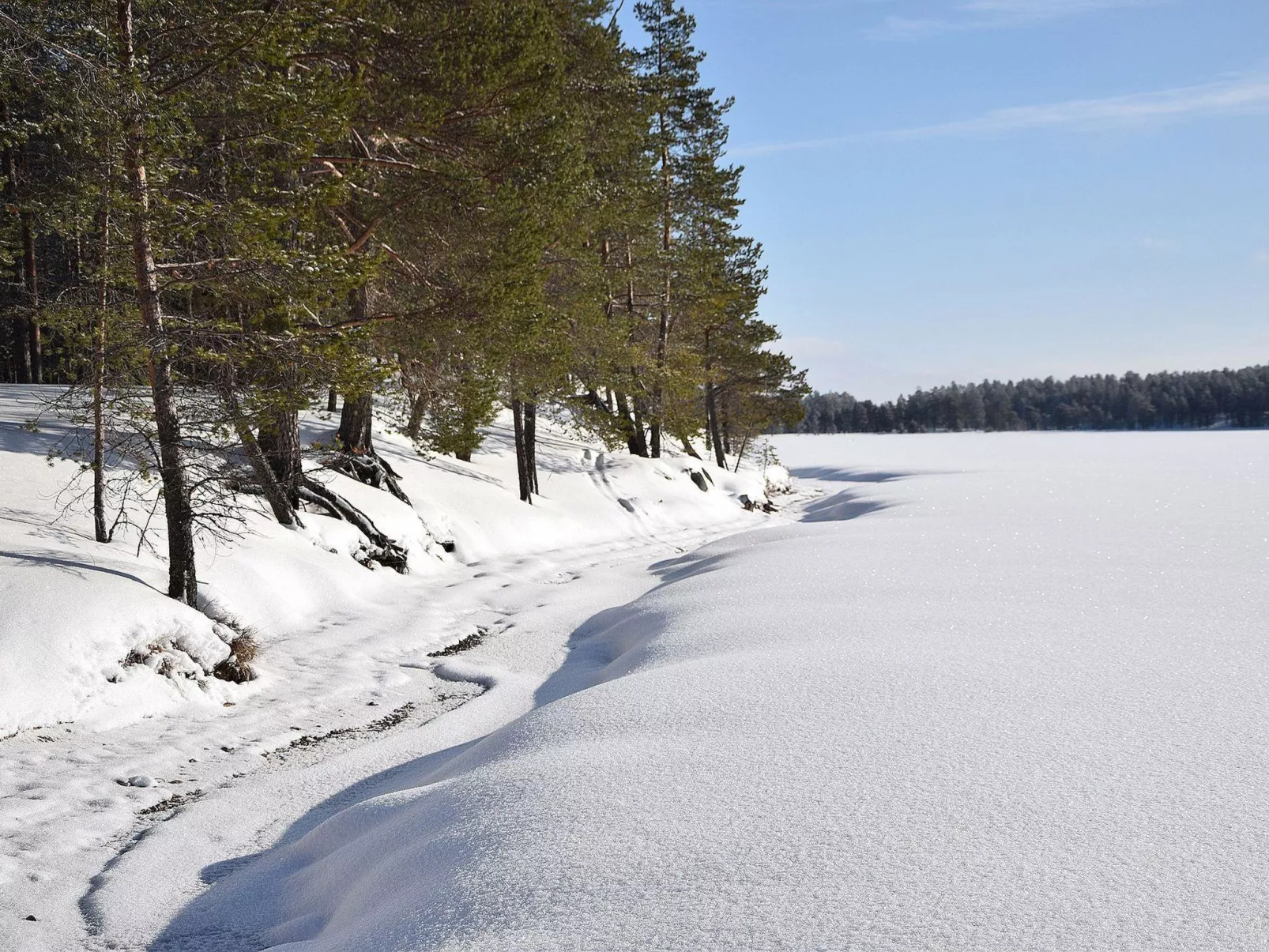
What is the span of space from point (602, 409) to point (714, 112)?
403 inches

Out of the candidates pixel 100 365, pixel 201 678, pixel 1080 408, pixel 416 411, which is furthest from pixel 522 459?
pixel 1080 408

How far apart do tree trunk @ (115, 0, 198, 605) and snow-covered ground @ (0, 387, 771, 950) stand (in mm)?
348

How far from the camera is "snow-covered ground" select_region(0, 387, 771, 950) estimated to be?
4.73m

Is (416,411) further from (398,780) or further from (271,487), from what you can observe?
(398,780)

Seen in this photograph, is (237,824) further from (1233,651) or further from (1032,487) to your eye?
(1032,487)

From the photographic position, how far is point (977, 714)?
412cm

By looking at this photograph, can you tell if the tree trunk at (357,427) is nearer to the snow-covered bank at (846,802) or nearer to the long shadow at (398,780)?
the long shadow at (398,780)

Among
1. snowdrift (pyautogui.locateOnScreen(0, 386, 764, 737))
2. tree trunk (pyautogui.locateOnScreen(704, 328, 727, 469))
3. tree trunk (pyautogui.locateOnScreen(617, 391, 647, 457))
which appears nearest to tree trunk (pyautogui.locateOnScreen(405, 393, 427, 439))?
snowdrift (pyautogui.locateOnScreen(0, 386, 764, 737))

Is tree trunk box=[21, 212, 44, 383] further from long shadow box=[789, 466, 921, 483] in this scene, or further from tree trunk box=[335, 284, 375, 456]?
long shadow box=[789, 466, 921, 483]

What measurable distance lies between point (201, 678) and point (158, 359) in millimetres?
2771

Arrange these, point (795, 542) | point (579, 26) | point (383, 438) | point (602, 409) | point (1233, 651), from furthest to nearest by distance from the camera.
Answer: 1. point (602, 409)
2. point (383, 438)
3. point (579, 26)
4. point (795, 542)
5. point (1233, 651)

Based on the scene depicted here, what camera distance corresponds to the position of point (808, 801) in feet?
10.7

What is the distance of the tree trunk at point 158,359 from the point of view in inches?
282

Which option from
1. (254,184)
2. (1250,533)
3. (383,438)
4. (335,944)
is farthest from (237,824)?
(383,438)
